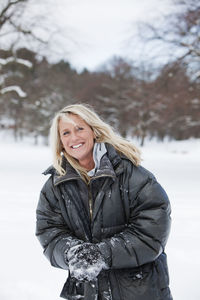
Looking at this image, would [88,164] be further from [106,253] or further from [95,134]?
[106,253]

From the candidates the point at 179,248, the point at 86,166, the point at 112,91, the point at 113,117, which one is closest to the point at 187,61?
the point at 179,248

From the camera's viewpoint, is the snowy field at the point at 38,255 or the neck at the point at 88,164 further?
the snowy field at the point at 38,255

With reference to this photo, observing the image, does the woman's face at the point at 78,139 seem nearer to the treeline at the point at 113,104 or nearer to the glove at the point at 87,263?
the glove at the point at 87,263

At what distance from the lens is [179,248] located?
3.77m

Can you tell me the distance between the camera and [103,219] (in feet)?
5.67

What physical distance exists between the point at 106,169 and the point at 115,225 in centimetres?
37

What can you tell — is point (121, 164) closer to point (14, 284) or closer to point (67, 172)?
point (67, 172)

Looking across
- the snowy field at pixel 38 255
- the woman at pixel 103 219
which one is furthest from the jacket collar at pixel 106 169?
the snowy field at pixel 38 255

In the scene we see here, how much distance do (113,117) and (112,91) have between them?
4423 millimetres

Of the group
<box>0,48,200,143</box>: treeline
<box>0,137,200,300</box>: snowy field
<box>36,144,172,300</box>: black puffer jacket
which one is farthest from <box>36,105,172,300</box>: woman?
<box>0,48,200,143</box>: treeline

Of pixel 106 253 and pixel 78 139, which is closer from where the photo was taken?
pixel 106 253

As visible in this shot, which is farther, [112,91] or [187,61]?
[112,91]

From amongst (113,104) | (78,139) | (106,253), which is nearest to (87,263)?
(106,253)

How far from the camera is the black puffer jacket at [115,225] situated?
1.63m
